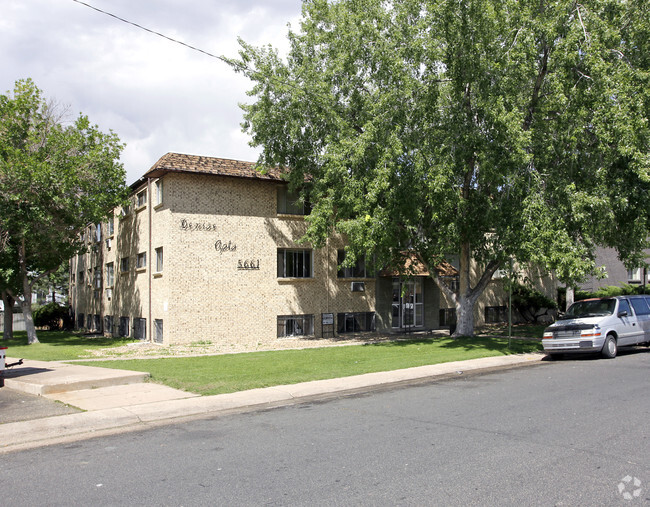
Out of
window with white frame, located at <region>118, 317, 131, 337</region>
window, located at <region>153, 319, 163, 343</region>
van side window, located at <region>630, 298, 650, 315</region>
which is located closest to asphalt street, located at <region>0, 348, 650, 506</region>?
van side window, located at <region>630, 298, 650, 315</region>

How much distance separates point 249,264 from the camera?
2272cm

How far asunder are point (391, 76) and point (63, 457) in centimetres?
1572

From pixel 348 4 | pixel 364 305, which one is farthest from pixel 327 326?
pixel 348 4

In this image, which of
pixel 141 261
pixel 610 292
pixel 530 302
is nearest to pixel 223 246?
pixel 141 261

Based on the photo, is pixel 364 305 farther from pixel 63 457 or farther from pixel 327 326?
pixel 63 457

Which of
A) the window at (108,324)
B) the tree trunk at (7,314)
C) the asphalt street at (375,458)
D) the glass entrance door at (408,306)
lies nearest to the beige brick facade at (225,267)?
the glass entrance door at (408,306)

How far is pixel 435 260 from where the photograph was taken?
19172mm

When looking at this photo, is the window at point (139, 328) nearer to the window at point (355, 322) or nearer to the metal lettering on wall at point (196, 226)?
the metal lettering on wall at point (196, 226)

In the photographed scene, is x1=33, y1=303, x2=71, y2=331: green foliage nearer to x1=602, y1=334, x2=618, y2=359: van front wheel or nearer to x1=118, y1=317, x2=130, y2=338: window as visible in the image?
x1=118, y1=317, x2=130, y2=338: window

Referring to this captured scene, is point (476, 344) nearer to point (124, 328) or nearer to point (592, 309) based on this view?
point (592, 309)

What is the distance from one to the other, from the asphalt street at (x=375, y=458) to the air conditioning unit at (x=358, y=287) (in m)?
15.9

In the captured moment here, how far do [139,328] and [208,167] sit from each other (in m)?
8.43

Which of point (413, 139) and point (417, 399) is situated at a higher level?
point (413, 139)

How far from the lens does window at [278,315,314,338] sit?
23656mm
